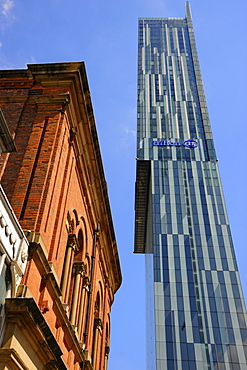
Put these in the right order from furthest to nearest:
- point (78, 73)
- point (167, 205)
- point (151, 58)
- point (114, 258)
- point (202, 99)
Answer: point (151, 58) → point (202, 99) → point (167, 205) → point (114, 258) → point (78, 73)

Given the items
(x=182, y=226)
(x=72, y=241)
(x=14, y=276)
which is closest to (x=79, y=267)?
(x=72, y=241)

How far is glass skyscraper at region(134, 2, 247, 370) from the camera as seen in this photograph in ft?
181

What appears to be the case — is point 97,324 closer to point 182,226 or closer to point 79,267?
point 79,267

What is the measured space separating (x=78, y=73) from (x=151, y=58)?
3579 inches

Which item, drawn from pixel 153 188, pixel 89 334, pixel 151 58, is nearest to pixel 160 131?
A: pixel 153 188

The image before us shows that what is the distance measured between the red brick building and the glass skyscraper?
39.9 metres

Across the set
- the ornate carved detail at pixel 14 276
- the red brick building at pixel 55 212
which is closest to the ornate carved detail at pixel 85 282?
the red brick building at pixel 55 212

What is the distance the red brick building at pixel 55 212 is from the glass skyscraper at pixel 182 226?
39.9 meters

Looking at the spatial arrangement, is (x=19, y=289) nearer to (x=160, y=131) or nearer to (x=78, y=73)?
(x=78, y=73)

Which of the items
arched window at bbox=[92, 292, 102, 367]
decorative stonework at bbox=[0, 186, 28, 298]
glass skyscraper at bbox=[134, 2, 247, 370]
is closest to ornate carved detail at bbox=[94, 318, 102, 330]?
arched window at bbox=[92, 292, 102, 367]

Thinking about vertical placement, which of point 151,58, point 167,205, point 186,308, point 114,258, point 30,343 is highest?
point 151,58

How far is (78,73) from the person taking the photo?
14320 millimetres

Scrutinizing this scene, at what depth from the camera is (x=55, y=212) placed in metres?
11.8

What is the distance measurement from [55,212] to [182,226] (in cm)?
5754
